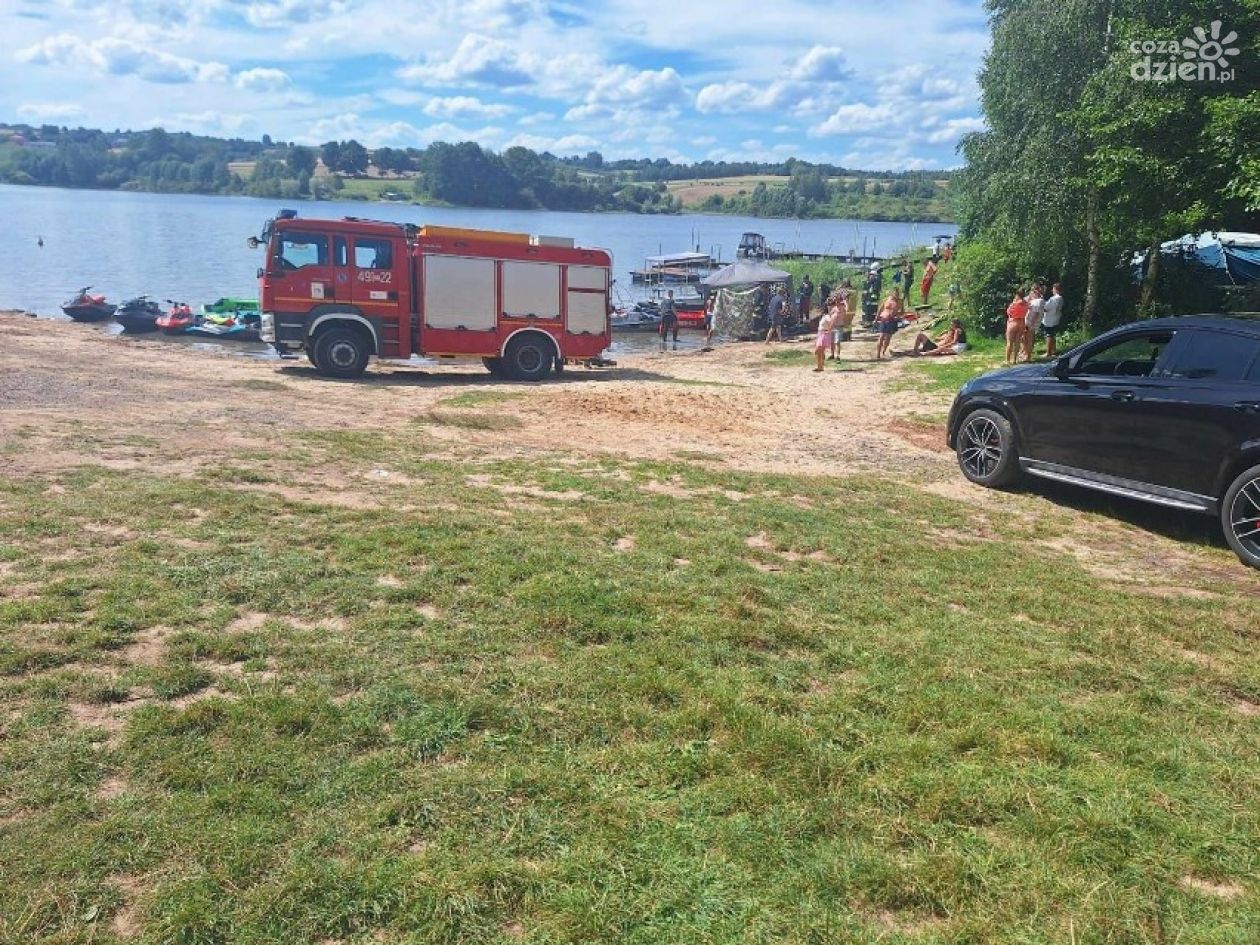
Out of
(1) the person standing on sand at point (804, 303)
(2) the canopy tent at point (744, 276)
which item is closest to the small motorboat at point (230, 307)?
(2) the canopy tent at point (744, 276)

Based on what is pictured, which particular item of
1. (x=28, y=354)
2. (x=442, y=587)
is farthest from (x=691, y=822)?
(x=28, y=354)

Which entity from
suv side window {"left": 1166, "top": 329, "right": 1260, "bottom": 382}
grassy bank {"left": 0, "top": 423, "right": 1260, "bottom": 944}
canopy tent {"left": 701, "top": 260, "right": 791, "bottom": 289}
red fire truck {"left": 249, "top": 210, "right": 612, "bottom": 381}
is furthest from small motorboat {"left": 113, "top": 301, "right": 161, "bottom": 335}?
suv side window {"left": 1166, "top": 329, "right": 1260, "bottom": 382}

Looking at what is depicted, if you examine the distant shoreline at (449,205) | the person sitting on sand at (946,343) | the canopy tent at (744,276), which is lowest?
the person sitting on sand at (946,343)

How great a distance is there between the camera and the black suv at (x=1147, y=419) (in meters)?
A: 6.71

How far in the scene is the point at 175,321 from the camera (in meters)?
26.8

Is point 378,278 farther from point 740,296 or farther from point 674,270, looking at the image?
point 674,270

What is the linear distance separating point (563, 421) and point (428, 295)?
6.57 metres

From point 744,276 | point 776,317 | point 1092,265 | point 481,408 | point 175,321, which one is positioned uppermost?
point 1092,265

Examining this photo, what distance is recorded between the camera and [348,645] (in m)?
4.21

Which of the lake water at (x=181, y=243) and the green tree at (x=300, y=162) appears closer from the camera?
the lake water at (x=181, y=243)

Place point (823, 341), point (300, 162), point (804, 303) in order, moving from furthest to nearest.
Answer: point (300, 162)
point (804, 303)
point (823, 341)

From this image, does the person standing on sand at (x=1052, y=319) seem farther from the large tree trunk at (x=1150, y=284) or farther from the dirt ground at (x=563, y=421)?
the dirt ground at (x=563, y=421)

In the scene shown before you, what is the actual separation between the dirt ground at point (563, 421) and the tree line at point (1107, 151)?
4.64m

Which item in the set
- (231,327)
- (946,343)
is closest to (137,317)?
(231,327)
